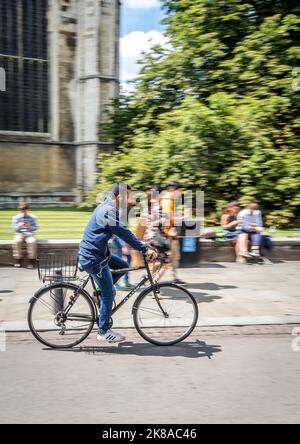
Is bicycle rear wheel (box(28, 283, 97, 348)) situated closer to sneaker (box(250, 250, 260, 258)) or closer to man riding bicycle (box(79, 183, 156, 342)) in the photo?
man riding bicycle (box(79, 183, 156, 342))

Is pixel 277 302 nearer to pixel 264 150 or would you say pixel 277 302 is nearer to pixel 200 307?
pixel 200 307

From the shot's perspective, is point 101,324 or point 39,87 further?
point 39,87

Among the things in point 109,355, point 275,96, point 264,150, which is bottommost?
point 109,355

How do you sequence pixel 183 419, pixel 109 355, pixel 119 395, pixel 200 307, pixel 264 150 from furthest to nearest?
pixel 264 150, pixel 200 307, pixel 109 355, pixel 119 395, pixel 183 419

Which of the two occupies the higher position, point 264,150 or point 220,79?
point 220,79

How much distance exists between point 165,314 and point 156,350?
18.6 inches

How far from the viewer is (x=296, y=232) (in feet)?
41.2

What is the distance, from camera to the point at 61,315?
217 inches

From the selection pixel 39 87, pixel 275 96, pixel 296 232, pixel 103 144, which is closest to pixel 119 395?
pixel 296 232

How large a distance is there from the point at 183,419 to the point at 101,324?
6.20 feet

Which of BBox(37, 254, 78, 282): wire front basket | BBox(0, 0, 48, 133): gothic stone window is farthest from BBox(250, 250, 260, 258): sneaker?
BBox(0, 0, 48, 133): gothic stone window

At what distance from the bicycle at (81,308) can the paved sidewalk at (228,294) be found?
27.0 inches

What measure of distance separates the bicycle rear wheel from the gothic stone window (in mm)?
15394

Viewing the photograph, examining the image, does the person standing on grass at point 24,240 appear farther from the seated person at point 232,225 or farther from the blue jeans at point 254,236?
the blue jeans at point 254,236
